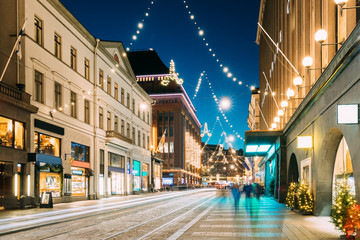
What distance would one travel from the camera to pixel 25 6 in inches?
1005

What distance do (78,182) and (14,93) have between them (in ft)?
41.4

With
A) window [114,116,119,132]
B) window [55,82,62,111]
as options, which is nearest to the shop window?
window [114,116,119,132]

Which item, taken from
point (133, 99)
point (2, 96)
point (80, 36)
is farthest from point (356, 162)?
point (133, 99)

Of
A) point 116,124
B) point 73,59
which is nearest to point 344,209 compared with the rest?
point 73,59

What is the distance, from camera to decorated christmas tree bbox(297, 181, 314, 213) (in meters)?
18.2

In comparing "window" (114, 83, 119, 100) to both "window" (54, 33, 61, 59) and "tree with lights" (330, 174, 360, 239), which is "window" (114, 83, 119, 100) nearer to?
"window" (54, 33, 61, 59)

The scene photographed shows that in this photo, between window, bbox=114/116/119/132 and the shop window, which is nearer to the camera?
the shop window

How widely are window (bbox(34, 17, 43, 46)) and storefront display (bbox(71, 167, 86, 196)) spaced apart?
1071 cm

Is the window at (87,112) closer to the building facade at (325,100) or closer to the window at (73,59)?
the window at (73,59)

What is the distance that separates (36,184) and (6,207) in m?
3.52

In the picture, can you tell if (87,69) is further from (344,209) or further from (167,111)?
(167,111)

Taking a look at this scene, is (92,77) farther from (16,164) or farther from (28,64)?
(16,164)

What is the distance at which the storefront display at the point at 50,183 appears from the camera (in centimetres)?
2723

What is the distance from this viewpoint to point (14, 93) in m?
23.5
